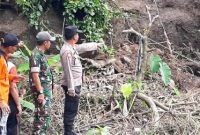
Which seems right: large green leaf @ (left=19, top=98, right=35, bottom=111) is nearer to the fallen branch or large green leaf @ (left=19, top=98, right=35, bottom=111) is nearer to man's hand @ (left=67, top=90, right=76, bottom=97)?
man's hand @ (left=67, top=90, right=76, bottom=97)

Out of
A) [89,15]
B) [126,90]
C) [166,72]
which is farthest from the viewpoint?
[89,15]

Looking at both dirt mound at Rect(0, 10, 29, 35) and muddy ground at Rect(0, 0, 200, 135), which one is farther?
dirt mound at Rect(0, 10, 29, 35)

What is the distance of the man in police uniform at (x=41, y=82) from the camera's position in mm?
6387

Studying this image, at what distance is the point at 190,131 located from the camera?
751 centimetres

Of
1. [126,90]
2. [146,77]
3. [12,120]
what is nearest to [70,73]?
[12,120]

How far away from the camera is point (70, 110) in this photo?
6855 mm

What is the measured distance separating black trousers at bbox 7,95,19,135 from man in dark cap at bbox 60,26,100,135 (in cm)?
88

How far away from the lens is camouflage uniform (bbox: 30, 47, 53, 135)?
21.0 ft

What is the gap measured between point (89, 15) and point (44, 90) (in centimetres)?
386

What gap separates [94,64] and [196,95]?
2.00 m

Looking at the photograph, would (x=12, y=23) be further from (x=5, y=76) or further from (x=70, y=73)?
(x=5, y=76)

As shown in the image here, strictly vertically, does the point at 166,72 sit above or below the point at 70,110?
above

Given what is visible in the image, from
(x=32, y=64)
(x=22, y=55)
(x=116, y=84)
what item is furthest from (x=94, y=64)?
(x=32, y=64)

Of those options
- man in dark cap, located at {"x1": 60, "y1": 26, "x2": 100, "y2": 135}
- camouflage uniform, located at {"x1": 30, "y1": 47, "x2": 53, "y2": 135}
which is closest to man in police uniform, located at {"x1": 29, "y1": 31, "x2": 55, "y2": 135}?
camouflage uniform, located at {"x1": 30, "y1": 47, "x2": 53, "y2": 135}
